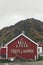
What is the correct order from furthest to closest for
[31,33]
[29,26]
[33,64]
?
[29,26] < [31,33] < [33,64]

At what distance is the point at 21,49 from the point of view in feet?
229

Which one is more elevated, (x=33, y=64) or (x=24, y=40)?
(x=24, y=40)

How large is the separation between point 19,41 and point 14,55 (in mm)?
3105

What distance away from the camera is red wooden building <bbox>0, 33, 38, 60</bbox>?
69.2 metres

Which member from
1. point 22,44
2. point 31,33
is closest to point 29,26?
point 31,33

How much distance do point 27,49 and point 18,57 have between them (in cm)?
257

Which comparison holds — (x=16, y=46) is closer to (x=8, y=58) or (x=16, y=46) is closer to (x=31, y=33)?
(x=8, y=58)

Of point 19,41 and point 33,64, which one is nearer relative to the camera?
point 33,64

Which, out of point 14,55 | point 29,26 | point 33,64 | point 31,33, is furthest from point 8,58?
point 29,26

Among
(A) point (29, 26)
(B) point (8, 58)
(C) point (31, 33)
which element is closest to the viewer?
(B) point (8, 58)

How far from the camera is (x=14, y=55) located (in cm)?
6931

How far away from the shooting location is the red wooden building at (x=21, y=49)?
69.2 m

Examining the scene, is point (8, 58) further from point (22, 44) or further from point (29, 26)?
point (29, 26)

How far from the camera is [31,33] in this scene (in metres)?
163
